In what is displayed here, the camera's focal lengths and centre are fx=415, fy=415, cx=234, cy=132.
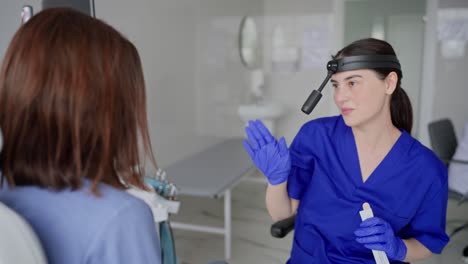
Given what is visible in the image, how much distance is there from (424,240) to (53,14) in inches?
45.4

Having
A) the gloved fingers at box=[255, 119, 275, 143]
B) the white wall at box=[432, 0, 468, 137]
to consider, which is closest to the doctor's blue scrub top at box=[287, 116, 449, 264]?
the gloved fingers at box=[255, 119, 275, 143]

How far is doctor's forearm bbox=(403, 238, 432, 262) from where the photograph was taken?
1221 mm

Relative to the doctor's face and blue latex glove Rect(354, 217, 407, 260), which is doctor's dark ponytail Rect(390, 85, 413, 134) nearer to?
the doctor's face

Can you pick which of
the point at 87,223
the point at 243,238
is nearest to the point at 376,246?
the point at 87,223

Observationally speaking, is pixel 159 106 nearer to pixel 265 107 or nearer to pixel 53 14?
pixel 265 107

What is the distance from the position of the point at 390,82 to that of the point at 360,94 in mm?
111

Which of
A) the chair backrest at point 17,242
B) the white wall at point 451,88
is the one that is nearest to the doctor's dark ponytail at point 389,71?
the chair backrest at point 17,242

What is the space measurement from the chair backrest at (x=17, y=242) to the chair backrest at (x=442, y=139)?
9.06ft

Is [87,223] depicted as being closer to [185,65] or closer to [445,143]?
[185,65]

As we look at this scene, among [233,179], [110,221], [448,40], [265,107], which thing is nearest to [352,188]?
[110,221]

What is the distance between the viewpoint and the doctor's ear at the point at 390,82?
123 cm

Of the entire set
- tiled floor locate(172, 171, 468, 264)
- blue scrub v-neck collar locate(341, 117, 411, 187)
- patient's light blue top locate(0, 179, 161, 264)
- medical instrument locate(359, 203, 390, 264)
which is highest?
patient's light blue top locate(0, 179, 161, 264)

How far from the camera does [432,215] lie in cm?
122

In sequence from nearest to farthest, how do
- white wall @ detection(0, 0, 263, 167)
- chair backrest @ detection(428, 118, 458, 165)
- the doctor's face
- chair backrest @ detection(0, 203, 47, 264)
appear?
chair backrest @ detection(0, 203, 47, 264)
the doctor's face
white wall @ detection(0, 0, 263, 167)
chair backrest @ detection(428, 118, 458, 165)
